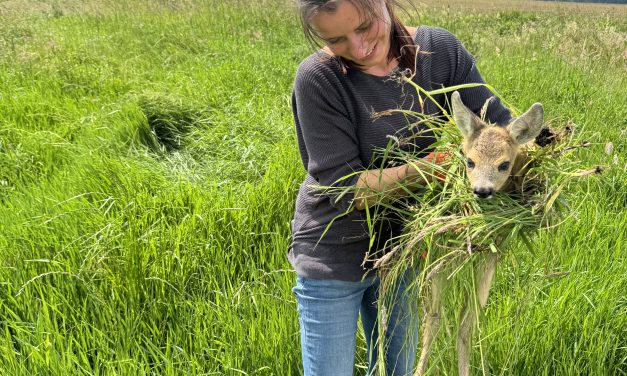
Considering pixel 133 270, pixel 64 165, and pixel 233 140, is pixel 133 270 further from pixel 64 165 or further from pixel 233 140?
pixel 233 140

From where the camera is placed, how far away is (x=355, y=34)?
1373 millimetres

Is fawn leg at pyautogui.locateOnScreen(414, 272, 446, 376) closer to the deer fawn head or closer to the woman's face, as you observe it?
the deer fawn head

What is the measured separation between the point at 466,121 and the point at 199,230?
183 centimetres

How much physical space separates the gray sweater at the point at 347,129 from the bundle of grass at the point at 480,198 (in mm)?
131

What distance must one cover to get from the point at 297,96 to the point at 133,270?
1.39m

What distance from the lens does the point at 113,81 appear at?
18.1ft

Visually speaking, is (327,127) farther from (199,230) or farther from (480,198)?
(199,230)

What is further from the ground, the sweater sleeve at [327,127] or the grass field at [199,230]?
the sweater sleeve at [327,127]

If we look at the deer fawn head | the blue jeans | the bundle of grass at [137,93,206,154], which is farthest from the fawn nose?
the bundle of grass at [137,93,206,154]

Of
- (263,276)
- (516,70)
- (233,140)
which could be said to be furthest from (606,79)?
(263,276)

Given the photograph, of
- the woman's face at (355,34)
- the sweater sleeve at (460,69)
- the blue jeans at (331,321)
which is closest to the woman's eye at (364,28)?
the woman's face at (355,34)

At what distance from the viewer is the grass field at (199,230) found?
202cm

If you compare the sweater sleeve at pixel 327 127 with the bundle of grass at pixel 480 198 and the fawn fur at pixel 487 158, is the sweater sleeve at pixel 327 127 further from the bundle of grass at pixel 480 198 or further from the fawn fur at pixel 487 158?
the fawn fur at pixel 487 158

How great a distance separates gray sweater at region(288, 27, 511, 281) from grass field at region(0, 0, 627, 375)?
319 mm
